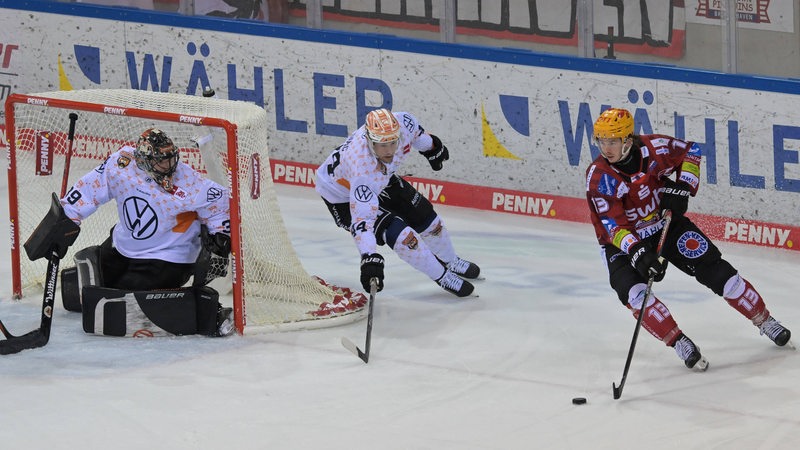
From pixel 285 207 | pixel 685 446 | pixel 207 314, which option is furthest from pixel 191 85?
pixel 685 446

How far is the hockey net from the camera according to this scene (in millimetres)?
6902

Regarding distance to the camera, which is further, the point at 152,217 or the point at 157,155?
the point at 152,217

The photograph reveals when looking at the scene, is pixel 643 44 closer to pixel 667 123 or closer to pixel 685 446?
pixel 667 123

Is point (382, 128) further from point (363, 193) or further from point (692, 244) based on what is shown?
point (692, 244)

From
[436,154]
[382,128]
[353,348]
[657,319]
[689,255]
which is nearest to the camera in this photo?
[657,319]

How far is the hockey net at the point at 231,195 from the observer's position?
22.6ft

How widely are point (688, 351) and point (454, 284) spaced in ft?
5.12

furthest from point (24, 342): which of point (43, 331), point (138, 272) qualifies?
point (138, 272)

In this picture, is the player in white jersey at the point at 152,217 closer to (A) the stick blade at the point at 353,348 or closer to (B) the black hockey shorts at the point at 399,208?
(A) the stick blade at the point at 353,348

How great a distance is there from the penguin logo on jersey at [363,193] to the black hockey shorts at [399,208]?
1.50 feet

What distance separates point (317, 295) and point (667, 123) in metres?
2.57

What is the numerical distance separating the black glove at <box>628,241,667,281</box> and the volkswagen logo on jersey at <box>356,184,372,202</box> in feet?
4.38

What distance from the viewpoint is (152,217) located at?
22.8ft

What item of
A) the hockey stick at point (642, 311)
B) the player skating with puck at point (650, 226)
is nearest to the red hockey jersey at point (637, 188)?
the player skating with puck at point (650, 226)
